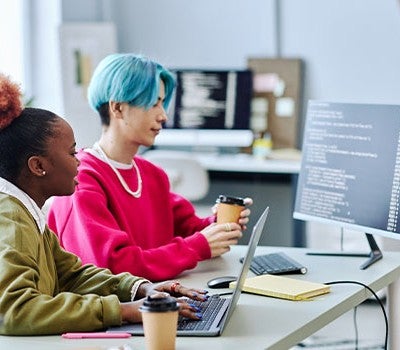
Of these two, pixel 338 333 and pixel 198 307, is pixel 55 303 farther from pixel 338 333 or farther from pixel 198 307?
pixel 338 333

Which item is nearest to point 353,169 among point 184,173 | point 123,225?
point 123,225

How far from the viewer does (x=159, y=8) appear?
5953 mm

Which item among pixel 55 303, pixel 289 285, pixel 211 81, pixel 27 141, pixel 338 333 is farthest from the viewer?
pixel 211 81

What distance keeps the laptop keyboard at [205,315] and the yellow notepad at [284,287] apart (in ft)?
0.40

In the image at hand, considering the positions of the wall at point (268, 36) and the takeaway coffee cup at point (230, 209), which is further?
the wall at point (268, 36)

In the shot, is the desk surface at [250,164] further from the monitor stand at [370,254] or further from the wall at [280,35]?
the monitor stand at [370,254]

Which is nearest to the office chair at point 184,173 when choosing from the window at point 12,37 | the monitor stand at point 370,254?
the window at point 12,37

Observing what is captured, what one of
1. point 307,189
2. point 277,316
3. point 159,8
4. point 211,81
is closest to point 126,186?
point 307,189

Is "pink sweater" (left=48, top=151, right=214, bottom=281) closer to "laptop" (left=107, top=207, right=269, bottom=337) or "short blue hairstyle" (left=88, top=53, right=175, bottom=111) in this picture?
"short blue hairstyle" (left=88, top=53, right=175, bottom=111)

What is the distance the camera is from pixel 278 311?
225 centimetres

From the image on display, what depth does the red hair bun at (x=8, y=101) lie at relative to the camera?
6.94 feet

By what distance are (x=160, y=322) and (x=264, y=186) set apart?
388 cm

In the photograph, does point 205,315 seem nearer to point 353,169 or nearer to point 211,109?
point 353,169

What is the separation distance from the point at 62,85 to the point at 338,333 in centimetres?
227
